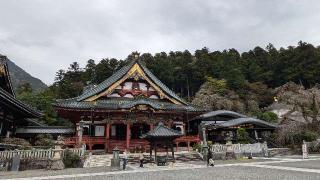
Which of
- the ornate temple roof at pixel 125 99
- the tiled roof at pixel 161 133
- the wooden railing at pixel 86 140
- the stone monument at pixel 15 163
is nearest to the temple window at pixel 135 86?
the ornate temple roof at pixel 125 99

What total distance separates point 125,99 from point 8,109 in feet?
40.4

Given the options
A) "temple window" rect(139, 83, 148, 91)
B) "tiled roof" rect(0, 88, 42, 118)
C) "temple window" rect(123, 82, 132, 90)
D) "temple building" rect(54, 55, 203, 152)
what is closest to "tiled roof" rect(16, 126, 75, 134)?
"temple building" rect(54, 55, 203, 152)

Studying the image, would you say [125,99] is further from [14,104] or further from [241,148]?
[241,148]

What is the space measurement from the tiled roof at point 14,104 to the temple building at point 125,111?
134 inches

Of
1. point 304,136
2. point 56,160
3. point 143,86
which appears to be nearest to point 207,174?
point 56,160

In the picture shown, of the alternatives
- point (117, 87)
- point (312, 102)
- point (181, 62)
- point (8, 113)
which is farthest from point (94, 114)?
point (181, 62)

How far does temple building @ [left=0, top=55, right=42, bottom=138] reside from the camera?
920 inches

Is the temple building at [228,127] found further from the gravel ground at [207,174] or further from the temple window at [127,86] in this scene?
the gravel ground at [207,174]

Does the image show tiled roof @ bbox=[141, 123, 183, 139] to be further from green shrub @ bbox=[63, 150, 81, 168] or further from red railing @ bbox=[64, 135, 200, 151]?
red railing @ bbox=[64, 135, 200, 151]

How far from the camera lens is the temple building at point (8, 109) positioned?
23.4 metres

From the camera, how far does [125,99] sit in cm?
3419

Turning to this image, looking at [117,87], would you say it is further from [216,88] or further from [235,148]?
A: [216,88]

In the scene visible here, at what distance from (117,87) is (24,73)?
16644 cm

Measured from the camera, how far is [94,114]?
31.0 meters
